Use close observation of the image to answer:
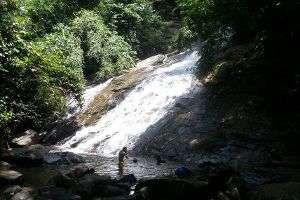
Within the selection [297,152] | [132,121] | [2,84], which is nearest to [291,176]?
[297,152]

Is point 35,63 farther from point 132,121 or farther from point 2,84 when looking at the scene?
point 132,121

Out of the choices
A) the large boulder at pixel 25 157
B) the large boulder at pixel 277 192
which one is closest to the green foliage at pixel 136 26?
the large boulder at pixel 25 157

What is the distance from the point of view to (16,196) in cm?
977

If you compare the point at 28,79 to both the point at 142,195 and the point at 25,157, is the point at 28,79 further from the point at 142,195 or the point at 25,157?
the point at 142,195

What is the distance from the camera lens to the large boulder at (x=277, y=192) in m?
7.66

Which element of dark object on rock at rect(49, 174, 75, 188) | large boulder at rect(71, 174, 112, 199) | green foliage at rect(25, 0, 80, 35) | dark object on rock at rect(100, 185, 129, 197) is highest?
green foliage at rect(25, 0, 80, 35)

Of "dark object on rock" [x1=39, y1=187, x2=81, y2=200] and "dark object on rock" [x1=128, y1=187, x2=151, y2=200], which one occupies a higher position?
"dark object on rock" [x1=39, y1=187, x2=81, y2=200]

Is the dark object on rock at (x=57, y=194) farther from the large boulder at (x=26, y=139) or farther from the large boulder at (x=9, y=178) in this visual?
the large boulder at (x=26, y=139)

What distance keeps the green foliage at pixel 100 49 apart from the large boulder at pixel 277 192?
57.0 feet

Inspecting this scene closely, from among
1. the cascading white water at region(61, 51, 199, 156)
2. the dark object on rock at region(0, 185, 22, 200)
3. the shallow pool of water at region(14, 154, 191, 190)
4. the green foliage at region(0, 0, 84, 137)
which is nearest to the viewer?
the dark object on rock at region(0, 185, 22, 200)

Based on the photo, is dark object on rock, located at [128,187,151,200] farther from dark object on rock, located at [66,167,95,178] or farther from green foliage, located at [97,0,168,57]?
green foliage, located at [97,0,168,57]

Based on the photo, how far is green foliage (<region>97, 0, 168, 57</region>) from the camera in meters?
30.7

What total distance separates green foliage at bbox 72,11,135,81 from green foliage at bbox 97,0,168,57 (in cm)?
227

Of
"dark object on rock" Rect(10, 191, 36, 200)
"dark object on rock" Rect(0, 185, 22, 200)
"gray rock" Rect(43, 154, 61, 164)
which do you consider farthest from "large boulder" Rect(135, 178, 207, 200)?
"gray rock" Rect(43, 154, 61, 164)
